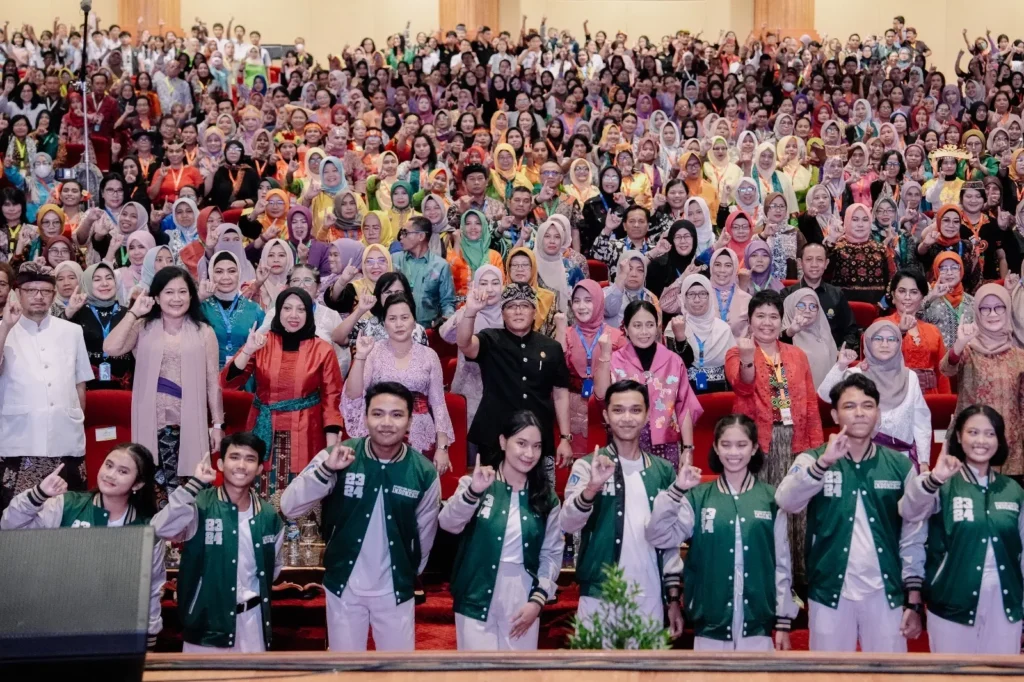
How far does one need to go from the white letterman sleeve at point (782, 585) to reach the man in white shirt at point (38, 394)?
2.85 metres

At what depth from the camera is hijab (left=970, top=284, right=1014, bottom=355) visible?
5343 millimetres

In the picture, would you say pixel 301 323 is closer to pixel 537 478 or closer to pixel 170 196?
pixel 537 478

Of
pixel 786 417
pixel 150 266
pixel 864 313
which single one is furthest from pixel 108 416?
pixel 864 313

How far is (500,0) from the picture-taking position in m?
20.9

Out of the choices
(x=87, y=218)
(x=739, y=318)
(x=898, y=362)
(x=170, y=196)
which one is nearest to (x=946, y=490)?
(x=898, y=362)

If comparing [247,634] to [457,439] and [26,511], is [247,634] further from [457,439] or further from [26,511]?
[457,439]

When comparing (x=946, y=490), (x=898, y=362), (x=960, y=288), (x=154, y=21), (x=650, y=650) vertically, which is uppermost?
(x=154, y=21)

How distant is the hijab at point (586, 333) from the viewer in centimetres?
573

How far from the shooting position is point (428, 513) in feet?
13.9

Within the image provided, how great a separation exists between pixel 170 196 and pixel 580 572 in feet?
20.1

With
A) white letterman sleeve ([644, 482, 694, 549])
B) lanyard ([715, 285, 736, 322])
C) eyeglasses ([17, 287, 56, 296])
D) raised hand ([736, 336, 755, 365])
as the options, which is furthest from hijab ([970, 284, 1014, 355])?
eyeglasses ([17, 287, 56, 296])

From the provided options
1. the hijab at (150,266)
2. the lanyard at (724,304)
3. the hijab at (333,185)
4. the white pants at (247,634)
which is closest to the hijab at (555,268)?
the lanyard at (724,304)

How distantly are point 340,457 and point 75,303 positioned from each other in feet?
7.78

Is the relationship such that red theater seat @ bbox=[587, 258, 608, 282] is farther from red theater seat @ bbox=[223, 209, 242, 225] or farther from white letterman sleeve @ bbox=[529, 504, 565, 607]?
white letterman sleeve @ bbox=[529, 504, 565, 607]
